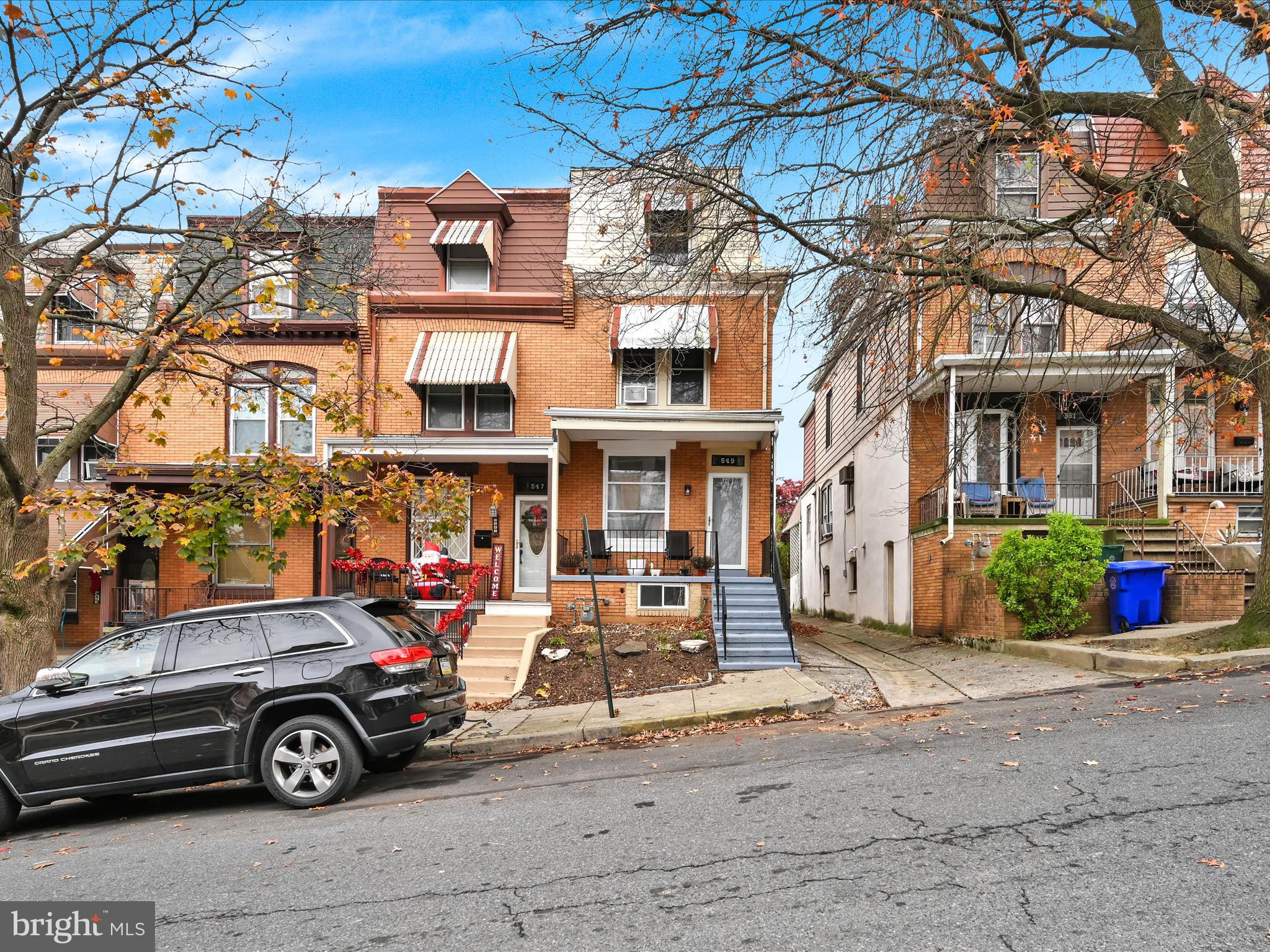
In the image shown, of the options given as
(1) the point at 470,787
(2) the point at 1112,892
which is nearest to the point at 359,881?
(1) the point at 470,787

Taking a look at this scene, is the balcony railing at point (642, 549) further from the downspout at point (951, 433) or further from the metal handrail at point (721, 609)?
the downspout at point (951, 433)

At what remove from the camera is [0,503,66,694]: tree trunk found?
976 cm

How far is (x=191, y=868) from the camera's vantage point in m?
5.86

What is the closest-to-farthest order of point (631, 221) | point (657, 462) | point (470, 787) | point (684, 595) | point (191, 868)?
point (191, 868), point (470, 787), point (631, 221), point (684, 595), point (657, 462)

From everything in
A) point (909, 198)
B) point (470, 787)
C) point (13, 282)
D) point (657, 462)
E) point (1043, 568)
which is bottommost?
point (470, 787)

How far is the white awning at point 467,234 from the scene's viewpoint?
18.2 metres

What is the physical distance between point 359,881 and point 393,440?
41.8 ft

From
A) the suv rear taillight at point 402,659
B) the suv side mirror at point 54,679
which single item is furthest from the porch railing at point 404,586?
the suv side mirror at point 54,679

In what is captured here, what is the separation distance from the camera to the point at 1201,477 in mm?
17719

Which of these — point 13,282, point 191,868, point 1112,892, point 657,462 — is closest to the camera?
point 1112,892

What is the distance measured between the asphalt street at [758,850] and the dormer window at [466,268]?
40.2 feet

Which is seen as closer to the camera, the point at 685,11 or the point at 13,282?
the point at 685,11

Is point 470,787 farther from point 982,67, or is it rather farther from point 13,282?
point 982,67

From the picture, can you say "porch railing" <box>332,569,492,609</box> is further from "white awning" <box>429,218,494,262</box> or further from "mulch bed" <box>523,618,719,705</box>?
"white awning" <box>429,218,494,262</box>
